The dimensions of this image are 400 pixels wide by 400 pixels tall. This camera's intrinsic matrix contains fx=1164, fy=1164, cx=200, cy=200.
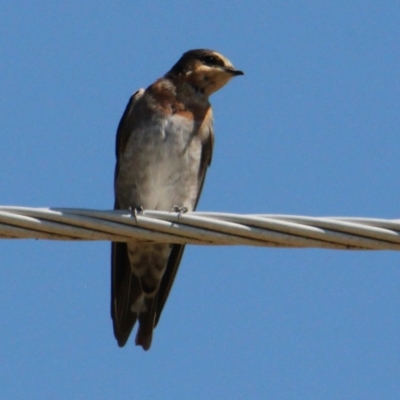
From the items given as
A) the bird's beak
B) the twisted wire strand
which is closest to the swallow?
the bird's beak

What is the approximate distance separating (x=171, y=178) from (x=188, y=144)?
0.28 metres

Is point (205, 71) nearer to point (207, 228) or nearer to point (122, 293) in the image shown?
point (122, 293)

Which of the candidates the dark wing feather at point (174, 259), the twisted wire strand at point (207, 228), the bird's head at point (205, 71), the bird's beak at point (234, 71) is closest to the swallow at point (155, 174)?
the dark wing feather at point (174, 259)

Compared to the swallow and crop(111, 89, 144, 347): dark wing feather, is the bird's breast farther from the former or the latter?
crop(111, 89, 144, 347): dark wing feather

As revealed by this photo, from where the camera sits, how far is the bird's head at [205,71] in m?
8.98

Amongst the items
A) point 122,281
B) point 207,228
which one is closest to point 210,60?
point 122,281

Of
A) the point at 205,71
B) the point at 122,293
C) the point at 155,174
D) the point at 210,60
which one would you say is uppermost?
the point at 210,60

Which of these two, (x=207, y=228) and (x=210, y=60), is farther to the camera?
(x=210, y=60)

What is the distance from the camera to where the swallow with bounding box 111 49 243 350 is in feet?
26.6

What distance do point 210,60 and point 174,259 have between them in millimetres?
1831

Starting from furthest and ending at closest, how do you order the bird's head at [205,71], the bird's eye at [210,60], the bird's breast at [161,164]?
the bird's eye at [210,60] < the bird's head at [205,71] < the bird's breast at [161,164]

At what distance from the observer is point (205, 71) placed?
903 cm

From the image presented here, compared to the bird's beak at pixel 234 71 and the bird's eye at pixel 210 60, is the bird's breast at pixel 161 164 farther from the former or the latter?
the bird's eye at pixel 210 60

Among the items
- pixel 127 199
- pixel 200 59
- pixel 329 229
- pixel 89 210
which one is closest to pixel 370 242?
pixel 329 229
